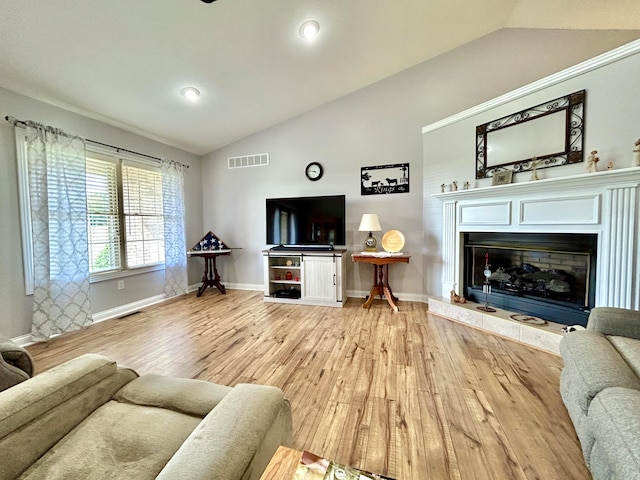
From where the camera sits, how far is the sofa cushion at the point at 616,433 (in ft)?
2.66

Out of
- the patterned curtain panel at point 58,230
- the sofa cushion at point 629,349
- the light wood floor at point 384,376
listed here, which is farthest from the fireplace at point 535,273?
the patterned curtain panel at point 58,230

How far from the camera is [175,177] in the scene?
429 centimetres

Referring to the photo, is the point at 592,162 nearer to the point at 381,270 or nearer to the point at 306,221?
the point at 381,270

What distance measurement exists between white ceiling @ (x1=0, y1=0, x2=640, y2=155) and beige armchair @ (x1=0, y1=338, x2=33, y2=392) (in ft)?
7.72

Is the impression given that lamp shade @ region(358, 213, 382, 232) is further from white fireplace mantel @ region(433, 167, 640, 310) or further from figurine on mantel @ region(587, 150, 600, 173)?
figurine on mantel @ region(587, 150, 600, 173)

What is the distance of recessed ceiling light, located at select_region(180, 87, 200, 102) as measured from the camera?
306cm

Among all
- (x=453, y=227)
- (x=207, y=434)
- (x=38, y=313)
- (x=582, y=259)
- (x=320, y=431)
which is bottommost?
(x=320, y=431)

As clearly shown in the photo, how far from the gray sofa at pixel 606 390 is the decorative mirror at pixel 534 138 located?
1.59 meters

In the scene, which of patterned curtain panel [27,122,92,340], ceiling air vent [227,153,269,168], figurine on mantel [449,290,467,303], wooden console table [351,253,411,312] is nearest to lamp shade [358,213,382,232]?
wooden console table [351,253,411,312]

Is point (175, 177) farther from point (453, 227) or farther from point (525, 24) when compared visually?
point (525, 24)

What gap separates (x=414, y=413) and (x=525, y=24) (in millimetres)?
4335

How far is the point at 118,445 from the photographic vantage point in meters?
0.82

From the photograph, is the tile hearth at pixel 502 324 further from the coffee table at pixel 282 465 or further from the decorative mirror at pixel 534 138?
the coffee table at pixel 282 465

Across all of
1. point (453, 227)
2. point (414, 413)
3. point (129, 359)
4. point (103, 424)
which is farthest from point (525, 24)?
point (129, 359)
